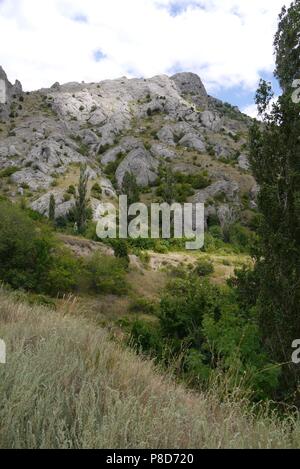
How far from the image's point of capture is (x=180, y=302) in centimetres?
1339

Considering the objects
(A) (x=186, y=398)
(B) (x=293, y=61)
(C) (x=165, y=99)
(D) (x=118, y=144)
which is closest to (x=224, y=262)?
(B) (x=293, y=61)

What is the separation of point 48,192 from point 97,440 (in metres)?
43.3

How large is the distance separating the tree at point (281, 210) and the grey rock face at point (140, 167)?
4360cm

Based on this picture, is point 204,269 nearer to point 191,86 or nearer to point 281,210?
point 281,210

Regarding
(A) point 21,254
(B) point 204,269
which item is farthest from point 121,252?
(A) point 21,254

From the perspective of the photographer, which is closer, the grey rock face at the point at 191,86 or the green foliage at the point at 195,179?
the green foliage at the point at 195,179

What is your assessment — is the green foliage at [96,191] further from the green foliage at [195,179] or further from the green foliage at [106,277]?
the green foliage at [106,277]

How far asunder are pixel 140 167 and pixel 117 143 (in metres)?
10.1

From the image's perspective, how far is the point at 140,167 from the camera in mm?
55000

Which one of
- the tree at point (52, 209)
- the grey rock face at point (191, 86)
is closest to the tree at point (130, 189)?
the tree at point (52, 209)

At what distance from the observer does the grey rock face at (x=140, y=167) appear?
176 ft

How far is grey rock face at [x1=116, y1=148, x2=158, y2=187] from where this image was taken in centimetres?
5375

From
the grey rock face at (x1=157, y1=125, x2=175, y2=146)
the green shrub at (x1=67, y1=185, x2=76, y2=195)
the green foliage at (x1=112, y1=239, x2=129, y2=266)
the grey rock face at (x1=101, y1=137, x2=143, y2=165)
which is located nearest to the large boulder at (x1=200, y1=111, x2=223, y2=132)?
the grey rock face at (x1=157, y1=125, x2=175, y2=146)

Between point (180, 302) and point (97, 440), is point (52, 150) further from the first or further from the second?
point (97, 440)
